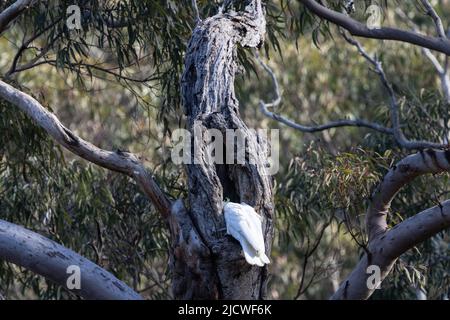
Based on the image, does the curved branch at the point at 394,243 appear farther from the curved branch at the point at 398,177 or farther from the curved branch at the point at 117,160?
the curved branch at the point at 117,160

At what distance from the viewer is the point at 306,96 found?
11.8 metres

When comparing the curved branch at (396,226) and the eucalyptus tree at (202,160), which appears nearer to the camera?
the eucalyptus tree at (202,160)

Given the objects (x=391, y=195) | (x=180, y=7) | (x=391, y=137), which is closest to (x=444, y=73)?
(x=391, y=137)

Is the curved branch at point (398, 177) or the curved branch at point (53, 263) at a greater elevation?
the curved branch at point (398, 177)

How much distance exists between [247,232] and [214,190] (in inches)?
13.5

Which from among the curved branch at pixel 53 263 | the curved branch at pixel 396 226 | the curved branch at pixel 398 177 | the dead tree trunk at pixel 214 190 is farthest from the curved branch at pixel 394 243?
the curved branch at pixel 53 263

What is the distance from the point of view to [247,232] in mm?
3936

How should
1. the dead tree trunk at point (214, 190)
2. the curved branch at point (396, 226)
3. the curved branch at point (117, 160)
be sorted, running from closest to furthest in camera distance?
the dead tree trunk at point (214, 190)
the curved branch at point (117, 160)
the curved branch at point (396, 226)

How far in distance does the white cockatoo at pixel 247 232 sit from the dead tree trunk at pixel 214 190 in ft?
0.27

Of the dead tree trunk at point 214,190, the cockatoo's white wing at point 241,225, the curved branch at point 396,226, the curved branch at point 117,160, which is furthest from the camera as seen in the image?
the curved branch at point 396,226

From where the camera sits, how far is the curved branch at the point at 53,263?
4.19 m

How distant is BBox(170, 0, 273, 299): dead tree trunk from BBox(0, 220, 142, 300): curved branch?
0.95 feet

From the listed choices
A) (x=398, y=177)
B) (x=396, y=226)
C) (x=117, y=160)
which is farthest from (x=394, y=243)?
(x=117, y=160)
